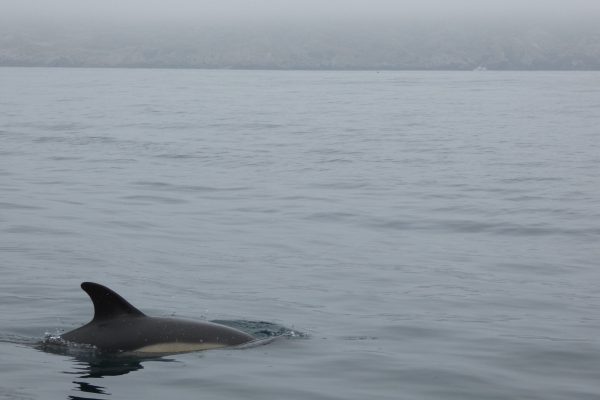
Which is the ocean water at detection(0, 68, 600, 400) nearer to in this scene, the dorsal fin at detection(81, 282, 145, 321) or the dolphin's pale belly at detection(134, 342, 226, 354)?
the dolphin's pale belly at detection(134, 342, 226, 354)

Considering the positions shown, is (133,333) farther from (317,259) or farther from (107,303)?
(317,259)

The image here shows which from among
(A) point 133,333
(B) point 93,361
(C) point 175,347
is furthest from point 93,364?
(C) point 175,347

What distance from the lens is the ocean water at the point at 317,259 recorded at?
9312mm

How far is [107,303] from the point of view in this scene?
947 centimetres

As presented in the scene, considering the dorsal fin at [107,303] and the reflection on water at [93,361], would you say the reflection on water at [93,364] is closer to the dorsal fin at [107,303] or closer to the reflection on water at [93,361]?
the reflection on water at [93,361]

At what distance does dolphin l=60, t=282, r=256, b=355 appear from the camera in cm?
953

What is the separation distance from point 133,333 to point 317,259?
5340mm

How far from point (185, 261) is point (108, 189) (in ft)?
26.3

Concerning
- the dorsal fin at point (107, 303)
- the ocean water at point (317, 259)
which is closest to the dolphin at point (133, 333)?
the dorsal fin at point (107, 303)

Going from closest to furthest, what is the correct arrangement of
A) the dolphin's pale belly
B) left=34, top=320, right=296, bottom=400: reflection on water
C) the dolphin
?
left=34, top=320, right=296, bottom=400: reflection on water → the dolphin → the dolphin's pale belly

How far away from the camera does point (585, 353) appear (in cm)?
1019

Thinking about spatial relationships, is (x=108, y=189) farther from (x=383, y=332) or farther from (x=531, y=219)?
(x=383, y=332)

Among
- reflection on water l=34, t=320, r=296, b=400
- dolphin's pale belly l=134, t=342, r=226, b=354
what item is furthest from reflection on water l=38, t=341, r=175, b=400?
dolphin's pale belly l=134, t=342, r=226, b=354

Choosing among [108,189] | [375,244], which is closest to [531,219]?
[375,244]
